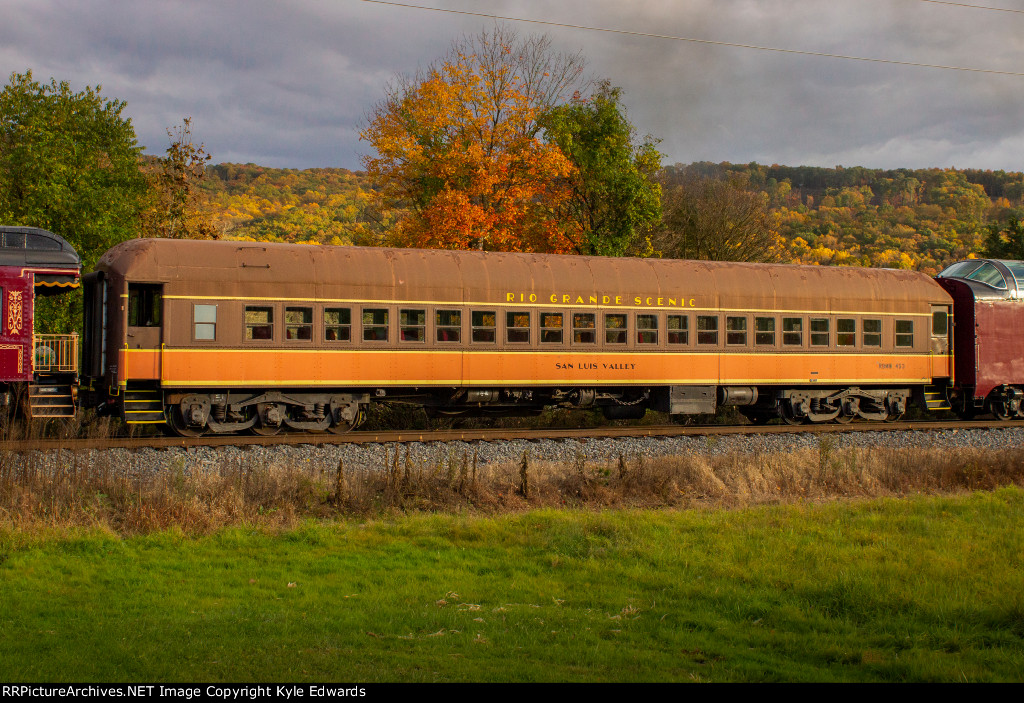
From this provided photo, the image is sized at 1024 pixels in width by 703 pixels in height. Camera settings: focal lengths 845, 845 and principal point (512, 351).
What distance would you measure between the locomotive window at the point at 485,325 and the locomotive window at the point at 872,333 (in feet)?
29.4

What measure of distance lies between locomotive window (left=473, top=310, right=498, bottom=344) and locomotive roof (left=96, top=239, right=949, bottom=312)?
29 centimetres

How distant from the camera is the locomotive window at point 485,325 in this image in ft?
55.0

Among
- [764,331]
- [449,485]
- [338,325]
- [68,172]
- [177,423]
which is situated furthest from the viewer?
[68,172]

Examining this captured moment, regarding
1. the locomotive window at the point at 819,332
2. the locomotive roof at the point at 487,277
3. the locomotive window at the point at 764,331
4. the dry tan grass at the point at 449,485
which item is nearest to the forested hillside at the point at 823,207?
the locomotive roof at the point at 487,277

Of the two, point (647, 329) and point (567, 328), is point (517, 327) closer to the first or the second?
point (567, 328)

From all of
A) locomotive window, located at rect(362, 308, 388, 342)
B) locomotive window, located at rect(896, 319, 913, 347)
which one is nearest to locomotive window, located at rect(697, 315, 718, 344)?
locomotive window, located at rect(896, 319, 913, 347)

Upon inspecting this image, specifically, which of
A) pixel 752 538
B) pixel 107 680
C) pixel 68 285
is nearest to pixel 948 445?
pixel 752 538

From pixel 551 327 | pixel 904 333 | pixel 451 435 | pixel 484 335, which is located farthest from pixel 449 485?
pixel 904 333

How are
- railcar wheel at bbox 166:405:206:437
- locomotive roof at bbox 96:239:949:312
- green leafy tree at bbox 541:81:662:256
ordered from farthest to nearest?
green leafy tree at bbox 541:81:662:256 < railcar wheel at bbox 166:405:206:437 < locomotive roof at bbox 96:239:949:312

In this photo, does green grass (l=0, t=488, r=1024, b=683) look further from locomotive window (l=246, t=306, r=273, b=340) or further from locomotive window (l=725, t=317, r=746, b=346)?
locomotive window (l=725, t=317, r=746, b=346)

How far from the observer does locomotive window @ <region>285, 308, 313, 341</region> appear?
51.1 ft

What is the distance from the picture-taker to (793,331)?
19.1 meters

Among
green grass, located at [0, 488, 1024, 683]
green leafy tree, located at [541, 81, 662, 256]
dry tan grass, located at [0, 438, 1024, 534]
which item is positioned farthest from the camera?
green leafy tree, located at [541, 81, 662, 256]

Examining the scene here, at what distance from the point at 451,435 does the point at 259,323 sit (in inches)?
160
